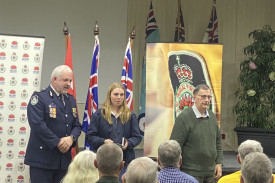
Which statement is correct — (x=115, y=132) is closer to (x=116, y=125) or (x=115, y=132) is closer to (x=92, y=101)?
(x=116, y=125)

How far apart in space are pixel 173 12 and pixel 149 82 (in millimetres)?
3305

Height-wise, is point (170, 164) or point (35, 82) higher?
point (35, 82)

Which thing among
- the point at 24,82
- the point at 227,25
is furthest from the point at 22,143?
the point at 227,25

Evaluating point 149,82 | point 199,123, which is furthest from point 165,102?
point 199,123

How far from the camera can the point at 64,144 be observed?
4168mm

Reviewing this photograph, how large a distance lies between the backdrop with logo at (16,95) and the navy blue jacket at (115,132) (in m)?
0.91

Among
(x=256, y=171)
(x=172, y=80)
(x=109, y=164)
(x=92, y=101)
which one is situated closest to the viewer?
(x=256, y=171)

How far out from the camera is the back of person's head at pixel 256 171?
214cm

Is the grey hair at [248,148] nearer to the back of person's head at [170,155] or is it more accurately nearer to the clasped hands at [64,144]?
the back of person's head at [170,155]

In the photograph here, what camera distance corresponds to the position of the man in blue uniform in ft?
13.7

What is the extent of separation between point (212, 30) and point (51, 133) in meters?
4.76

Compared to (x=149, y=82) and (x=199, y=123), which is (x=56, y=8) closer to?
(x=149, y=82)

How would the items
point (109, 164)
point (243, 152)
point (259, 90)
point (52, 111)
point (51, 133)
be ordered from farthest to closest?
point (259, 90)
point (52, 111)
point (51, 133)
point (243, 152)
point (109, 164)

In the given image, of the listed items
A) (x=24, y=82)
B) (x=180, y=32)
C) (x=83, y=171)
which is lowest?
(x=83, y=171)
